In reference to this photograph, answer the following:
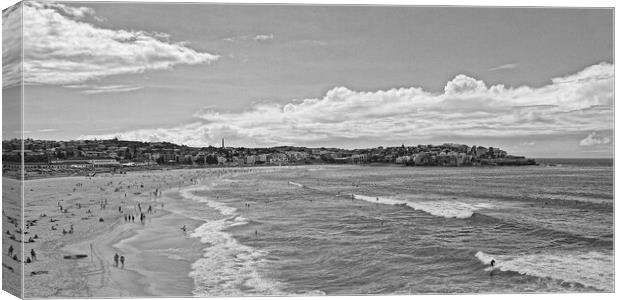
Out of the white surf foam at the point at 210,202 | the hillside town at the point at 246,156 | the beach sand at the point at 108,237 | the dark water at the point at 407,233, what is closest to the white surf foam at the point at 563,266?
the dark water at the point at 407,233

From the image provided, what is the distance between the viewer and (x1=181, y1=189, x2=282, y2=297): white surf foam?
9.95m

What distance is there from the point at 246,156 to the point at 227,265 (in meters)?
1.88

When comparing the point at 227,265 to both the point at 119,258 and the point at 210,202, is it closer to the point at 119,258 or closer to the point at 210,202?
the point at 119,258

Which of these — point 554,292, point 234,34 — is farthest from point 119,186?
point 554,292

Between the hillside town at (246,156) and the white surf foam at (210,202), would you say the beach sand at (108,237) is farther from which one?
the white surf foam at (210,202)

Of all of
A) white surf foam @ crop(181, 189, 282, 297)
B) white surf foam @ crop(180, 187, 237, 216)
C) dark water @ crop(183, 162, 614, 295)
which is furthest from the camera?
white surf foam @ crop(180, 187, 237, 216)

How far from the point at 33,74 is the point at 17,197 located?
1.85m

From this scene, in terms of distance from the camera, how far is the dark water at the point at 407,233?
10281mm

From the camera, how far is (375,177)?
11711 mm

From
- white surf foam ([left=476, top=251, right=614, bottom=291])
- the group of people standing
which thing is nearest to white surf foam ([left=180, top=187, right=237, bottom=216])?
the group of people standing

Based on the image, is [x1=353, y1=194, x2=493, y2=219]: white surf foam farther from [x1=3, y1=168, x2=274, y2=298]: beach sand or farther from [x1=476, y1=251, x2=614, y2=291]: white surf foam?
[x1=3, y1=168, x2=274, y2=298]: beach sand

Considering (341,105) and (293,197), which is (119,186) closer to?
(293,197)

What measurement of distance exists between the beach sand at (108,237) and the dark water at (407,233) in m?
0.50

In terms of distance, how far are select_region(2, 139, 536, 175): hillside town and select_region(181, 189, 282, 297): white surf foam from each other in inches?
44.9
